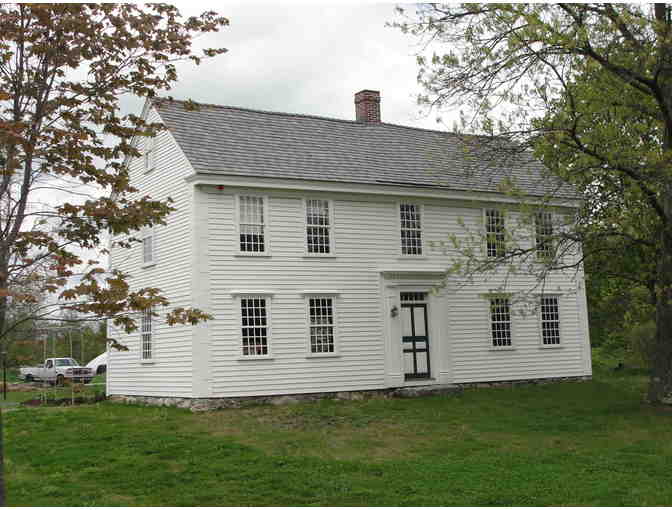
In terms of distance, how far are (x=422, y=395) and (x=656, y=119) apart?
9.80m

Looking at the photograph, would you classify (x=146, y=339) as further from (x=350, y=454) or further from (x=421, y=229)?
(x=350, y=454)

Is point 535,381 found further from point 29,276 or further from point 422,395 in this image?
point 29,276

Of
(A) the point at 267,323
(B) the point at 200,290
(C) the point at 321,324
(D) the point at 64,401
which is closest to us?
(B) the point at 200,290

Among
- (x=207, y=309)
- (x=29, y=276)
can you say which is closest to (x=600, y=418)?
(x=207, y=309)

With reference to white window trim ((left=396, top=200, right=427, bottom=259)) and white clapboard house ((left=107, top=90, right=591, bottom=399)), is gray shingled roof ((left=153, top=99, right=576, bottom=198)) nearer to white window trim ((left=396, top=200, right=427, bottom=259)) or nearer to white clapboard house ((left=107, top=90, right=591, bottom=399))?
white clapboard house ((left=107, top=90, right=591, bottom=399))

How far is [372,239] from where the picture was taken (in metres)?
22.6

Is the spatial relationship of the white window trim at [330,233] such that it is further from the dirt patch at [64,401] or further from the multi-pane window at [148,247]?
the dirt patch at [64,401]

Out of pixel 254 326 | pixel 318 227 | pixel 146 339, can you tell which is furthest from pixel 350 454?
pixel 146 339

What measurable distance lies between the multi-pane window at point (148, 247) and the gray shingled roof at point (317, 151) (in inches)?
131

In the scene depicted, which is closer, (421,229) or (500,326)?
(421,229)

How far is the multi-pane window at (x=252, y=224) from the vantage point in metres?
20.8

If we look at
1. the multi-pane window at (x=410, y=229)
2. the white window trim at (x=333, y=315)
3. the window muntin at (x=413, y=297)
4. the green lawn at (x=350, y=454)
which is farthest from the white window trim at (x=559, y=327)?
the white window trim at (x=333, y=315)

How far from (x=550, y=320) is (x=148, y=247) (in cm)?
1322

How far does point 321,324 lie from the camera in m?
21.5
